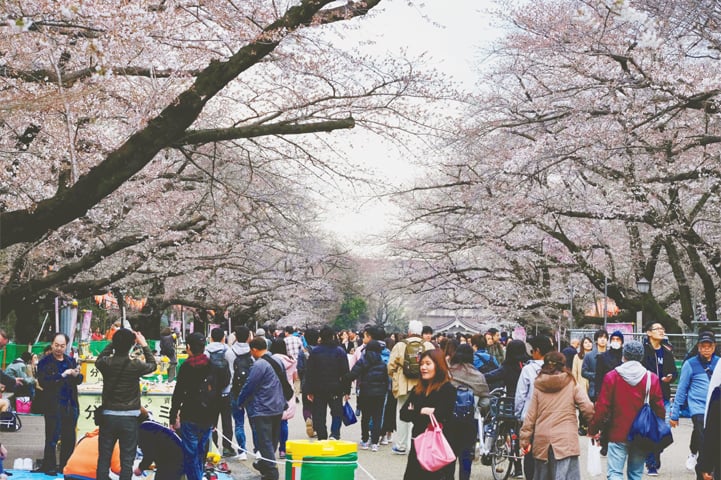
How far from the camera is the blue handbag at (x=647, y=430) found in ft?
26.9

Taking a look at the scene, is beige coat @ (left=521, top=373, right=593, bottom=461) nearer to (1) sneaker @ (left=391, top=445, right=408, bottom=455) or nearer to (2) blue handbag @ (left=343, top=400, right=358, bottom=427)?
(2) blue handbag @ (left=343, top=400, right=358, bottom=427)

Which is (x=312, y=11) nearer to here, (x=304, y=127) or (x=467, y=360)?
(x=304, y=127)

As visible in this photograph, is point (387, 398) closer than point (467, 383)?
No

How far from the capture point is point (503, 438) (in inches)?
431

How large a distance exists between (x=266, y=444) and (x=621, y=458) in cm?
409

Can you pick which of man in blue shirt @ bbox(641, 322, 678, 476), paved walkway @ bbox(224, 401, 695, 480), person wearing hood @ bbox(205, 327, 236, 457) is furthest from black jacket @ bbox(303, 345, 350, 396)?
man in blue shirt @ bbox(641, 322, 678, 476)

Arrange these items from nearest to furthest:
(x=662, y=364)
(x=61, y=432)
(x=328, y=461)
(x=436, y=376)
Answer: (x=328, y=461)
(x=436, y=376)
(x=61, y=432)
(x=662, y=364)

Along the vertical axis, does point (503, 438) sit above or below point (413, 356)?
below

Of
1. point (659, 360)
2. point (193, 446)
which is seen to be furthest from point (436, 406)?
point (659, 360)

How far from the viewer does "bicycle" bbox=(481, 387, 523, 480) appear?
427 inches

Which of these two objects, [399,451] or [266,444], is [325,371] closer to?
[399,451]

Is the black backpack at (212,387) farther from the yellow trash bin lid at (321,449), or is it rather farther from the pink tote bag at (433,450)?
the pink tote bag at (433,450)

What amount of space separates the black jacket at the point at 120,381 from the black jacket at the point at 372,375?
515 cm

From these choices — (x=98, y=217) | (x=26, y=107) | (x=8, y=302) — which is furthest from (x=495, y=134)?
(x=26, y=107)
